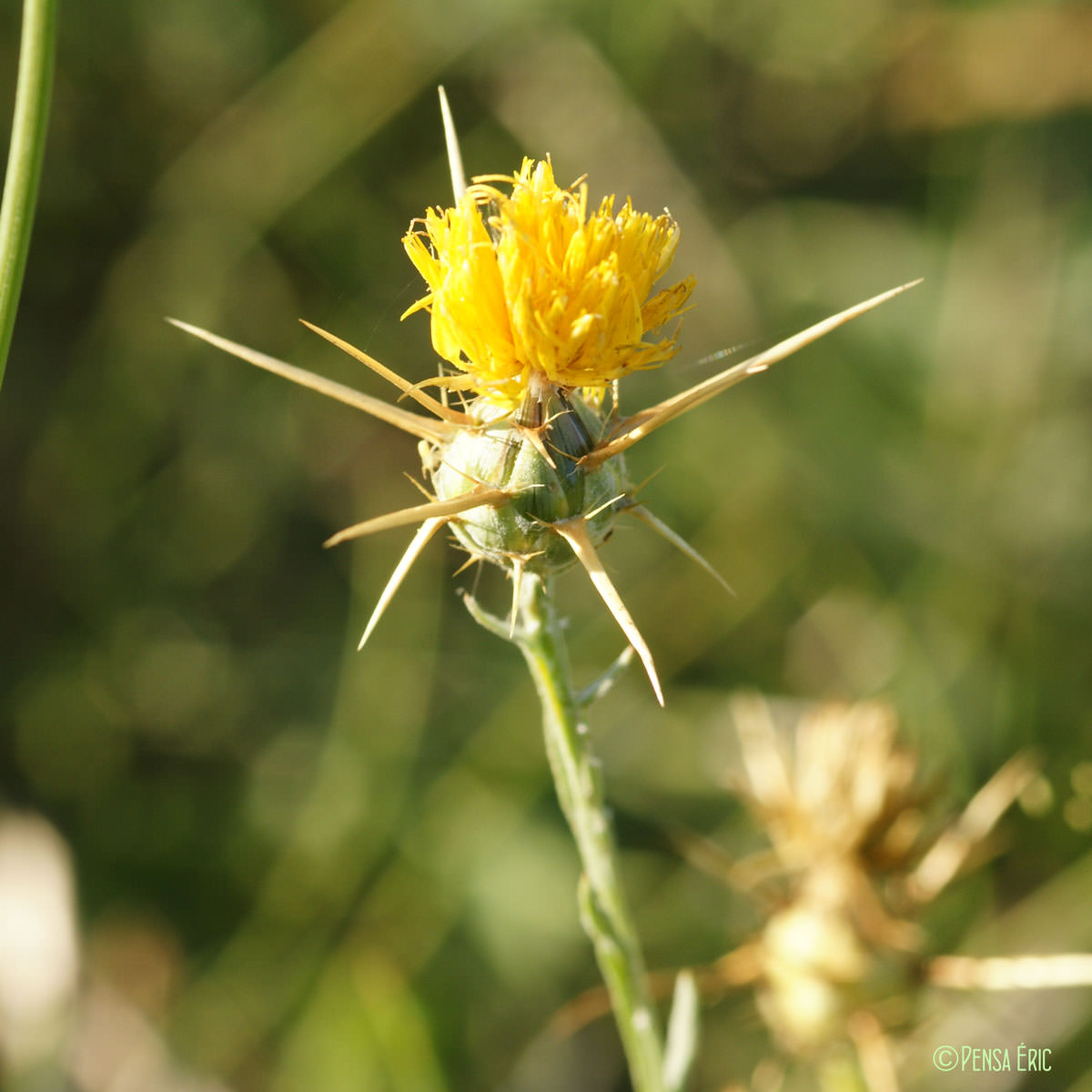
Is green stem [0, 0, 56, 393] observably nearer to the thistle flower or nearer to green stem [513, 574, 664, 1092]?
the thistle flower

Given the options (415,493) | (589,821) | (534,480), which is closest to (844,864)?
(589,821)

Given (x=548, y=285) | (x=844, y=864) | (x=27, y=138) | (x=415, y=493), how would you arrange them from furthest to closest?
(x=415, y=493), (x=844, y=864), (x=548, y=285), (x=27, y=138)

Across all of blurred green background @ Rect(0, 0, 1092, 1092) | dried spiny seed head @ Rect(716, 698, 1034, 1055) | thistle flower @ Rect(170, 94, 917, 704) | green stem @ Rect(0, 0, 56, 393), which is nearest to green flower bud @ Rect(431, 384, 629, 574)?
thistle flower @ Rect(170, 94, 917, 704)

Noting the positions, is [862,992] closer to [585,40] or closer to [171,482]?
[171,482]

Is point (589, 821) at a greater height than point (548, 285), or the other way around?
point (548, 285)

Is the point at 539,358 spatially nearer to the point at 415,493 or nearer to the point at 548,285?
the point at 548,285

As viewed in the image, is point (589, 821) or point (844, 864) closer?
point (589, 821)

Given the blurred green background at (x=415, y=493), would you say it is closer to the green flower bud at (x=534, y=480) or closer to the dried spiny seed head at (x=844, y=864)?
the dried spiny seed head at (x=844, y=864)

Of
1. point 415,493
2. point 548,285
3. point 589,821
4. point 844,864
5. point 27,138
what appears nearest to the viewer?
point 27,138
